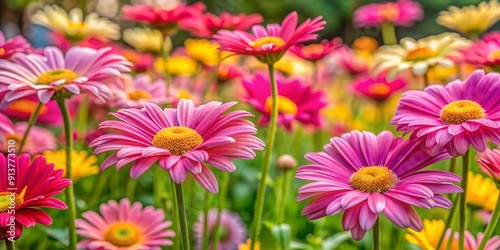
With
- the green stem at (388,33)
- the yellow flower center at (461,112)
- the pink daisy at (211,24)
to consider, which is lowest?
the yellow flower center at (461,112)

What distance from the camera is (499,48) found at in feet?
3.55

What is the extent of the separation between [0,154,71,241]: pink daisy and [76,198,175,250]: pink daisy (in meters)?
0.20

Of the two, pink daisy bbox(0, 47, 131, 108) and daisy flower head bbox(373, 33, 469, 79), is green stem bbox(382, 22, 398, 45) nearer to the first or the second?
daisy flower head bbox(373, 33, 469, 79)

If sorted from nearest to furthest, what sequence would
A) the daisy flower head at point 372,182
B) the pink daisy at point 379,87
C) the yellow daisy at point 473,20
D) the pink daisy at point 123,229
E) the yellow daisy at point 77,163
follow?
the daisy flower head at point 372,182, the pink daisy at point 123,229, the yellow daisy at point 77,163, the yellow daisy at point 473,20, the pink daisy at point 379,87

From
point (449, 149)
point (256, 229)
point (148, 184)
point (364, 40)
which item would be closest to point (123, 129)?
point (256, 229)

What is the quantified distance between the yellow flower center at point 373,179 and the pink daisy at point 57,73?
348 millimetres

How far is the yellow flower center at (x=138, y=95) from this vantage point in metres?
1.22

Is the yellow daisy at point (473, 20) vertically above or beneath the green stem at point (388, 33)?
beneath

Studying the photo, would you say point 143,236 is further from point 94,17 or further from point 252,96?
point 94,17

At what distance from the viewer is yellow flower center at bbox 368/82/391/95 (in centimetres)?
170

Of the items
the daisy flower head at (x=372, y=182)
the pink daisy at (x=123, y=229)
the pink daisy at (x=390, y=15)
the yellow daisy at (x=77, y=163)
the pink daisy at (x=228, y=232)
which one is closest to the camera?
the daisy flower head at (x=372, y=182)

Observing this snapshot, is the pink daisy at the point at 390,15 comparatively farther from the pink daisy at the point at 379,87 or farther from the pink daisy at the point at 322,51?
the pink daisy at the point at 322,51

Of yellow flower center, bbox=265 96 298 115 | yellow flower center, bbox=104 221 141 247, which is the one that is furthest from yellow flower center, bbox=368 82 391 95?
yellow flower center, bbox=104 221 141 247

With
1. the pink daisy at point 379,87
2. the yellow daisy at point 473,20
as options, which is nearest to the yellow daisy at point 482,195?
the yellow daisy at point 473,20
